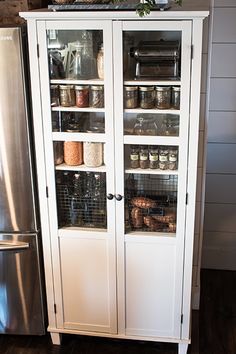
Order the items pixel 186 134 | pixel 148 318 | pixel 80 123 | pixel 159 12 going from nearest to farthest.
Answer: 1. pixel 159 12
2. pixel 186 134
3. pixel 80 123
4. pixel 148 318

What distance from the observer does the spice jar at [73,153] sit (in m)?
2.33

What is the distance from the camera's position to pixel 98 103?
2240 millimetres

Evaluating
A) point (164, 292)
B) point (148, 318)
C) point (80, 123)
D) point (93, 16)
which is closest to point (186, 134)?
point (80, 123)

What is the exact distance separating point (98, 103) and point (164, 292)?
3.33 ft

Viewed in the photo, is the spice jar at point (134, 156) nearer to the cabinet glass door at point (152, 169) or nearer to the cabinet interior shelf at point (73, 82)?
the cabinet glass door at point (152, 169)

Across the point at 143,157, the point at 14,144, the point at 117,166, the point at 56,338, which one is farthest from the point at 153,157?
the point at 56,338

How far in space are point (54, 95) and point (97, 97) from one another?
0.21 m

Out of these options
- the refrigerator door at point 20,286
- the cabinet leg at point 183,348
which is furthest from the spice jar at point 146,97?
the cabinet leg at point 183,348

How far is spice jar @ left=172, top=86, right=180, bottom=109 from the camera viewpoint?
2147 millimetres

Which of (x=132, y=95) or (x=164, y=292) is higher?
(x=132, y=95)

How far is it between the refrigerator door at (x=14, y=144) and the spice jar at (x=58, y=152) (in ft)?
0.43

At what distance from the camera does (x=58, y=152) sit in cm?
235

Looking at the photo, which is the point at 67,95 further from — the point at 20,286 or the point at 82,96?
the point at 20,286

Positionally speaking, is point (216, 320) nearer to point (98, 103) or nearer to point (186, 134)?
point (186, 134)
